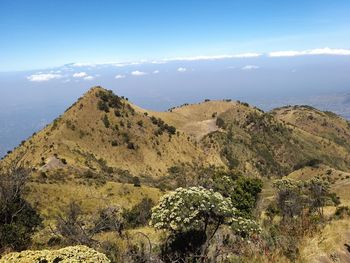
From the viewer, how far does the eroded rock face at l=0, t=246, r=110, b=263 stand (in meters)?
7.88

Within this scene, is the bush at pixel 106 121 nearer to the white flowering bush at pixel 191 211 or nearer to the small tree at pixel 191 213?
the small tree at pixel 191 213

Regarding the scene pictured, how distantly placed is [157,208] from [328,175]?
80.3 meters

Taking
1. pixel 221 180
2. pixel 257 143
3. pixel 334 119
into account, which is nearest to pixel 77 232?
pixel 221 180

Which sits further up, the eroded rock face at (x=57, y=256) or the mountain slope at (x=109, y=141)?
the eroded rock face at (x=57, y=256)

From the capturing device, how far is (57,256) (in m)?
8.14

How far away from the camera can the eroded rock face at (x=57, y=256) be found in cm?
788

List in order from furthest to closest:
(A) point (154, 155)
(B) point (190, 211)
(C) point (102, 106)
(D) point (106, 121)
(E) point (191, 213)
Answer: (C) point (102, 106)
(D) point (106, 121)
(A) point (154, 155)
(B) point (190, 211)
(E) point (191, 213)

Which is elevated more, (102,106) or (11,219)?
(11,219)

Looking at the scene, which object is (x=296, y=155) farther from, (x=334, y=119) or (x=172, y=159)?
(x=334, y=119)

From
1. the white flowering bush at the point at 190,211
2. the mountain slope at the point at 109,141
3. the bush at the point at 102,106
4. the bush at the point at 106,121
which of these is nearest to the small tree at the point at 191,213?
the white flowering bush at the point at 190,211

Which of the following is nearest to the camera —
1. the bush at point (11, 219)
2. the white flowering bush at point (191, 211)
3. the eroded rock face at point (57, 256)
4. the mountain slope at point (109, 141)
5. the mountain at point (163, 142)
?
the eroded rock face at point (57, 256)

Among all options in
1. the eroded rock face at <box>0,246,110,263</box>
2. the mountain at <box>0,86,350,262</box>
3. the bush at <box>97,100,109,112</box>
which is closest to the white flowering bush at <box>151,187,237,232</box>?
the mountain at <box>0,86,350,262</box>

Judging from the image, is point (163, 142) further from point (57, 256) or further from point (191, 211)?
point (57, 256)

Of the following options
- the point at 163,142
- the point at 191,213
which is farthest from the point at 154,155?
the point at 191,213
